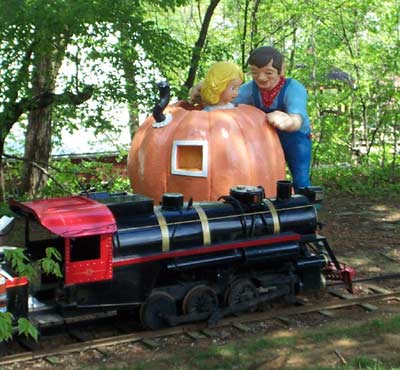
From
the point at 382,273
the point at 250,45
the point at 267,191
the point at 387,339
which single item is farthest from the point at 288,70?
the point at 387,339

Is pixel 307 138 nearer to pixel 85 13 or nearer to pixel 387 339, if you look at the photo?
pixel 387 339

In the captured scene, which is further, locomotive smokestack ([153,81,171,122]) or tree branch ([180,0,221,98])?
tree branch ([180,0,221,98])

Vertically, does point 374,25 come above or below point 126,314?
above

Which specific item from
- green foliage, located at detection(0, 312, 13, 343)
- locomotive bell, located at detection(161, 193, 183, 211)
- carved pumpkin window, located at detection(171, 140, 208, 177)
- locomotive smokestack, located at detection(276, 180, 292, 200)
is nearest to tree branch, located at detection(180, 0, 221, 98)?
carved pumpkin window, located at detection(171, 140, 208, 177)

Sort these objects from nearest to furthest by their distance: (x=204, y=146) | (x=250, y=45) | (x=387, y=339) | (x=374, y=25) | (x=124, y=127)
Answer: (x=387, y=339)
(x=204, y=146)
(x=124, y=127)
(x=250, y=45)
(x=374, y=25)

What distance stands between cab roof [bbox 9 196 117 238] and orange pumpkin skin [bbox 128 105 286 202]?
0.92 meters

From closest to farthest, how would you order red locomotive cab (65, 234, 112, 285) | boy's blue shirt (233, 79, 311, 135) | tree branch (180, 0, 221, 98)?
red locomotive cab (65, 234, 112, 285) < boy's blue shirt (233, 79, 311, 135) < tree branch (180, 0, 221, 98)

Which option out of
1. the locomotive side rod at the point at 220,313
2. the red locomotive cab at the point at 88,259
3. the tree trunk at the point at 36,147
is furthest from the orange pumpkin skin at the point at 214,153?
the tree trunk at the point at 36,147

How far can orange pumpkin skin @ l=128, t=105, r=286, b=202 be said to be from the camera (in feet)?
22.2

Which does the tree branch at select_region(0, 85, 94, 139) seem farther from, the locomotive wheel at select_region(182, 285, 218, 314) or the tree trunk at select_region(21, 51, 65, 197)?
the locomotive wheel at select_region(182, 285, 218, 314)

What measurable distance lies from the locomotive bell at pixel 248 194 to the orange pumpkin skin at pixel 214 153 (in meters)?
0.22

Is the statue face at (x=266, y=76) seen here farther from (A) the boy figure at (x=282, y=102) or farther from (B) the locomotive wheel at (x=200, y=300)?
(B) the locomotive wheel at (x=200, y=300)

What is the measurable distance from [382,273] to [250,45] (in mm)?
8437

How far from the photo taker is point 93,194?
687cm
